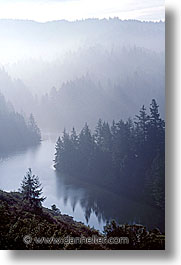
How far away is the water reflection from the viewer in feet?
11.5

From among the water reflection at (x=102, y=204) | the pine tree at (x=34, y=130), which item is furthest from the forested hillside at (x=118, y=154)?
the pine tree at (x=34, y=130)

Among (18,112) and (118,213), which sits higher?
(18,112)

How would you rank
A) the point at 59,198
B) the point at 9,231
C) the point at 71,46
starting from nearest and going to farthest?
the point at 9,231 < the point at 59,198 < the point at 71,46

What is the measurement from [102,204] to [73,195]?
271mm

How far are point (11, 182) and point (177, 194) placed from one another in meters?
1.46

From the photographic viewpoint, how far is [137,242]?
334cm

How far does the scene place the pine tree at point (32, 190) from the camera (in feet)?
11.6

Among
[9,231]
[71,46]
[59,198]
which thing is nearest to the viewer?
[9,231]

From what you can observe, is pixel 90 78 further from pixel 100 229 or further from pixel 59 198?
pixel 100 229

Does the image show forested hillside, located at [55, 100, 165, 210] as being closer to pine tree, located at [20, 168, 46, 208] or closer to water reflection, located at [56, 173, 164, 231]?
water reflection, located at [56, 173, 164, 231]

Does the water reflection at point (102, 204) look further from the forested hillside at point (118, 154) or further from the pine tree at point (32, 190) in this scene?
the pine tree at point (32, 190)

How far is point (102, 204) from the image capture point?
141 inches

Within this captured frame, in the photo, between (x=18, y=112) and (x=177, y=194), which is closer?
(x=177, y=194)

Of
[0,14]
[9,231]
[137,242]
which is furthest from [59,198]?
[0,14]
